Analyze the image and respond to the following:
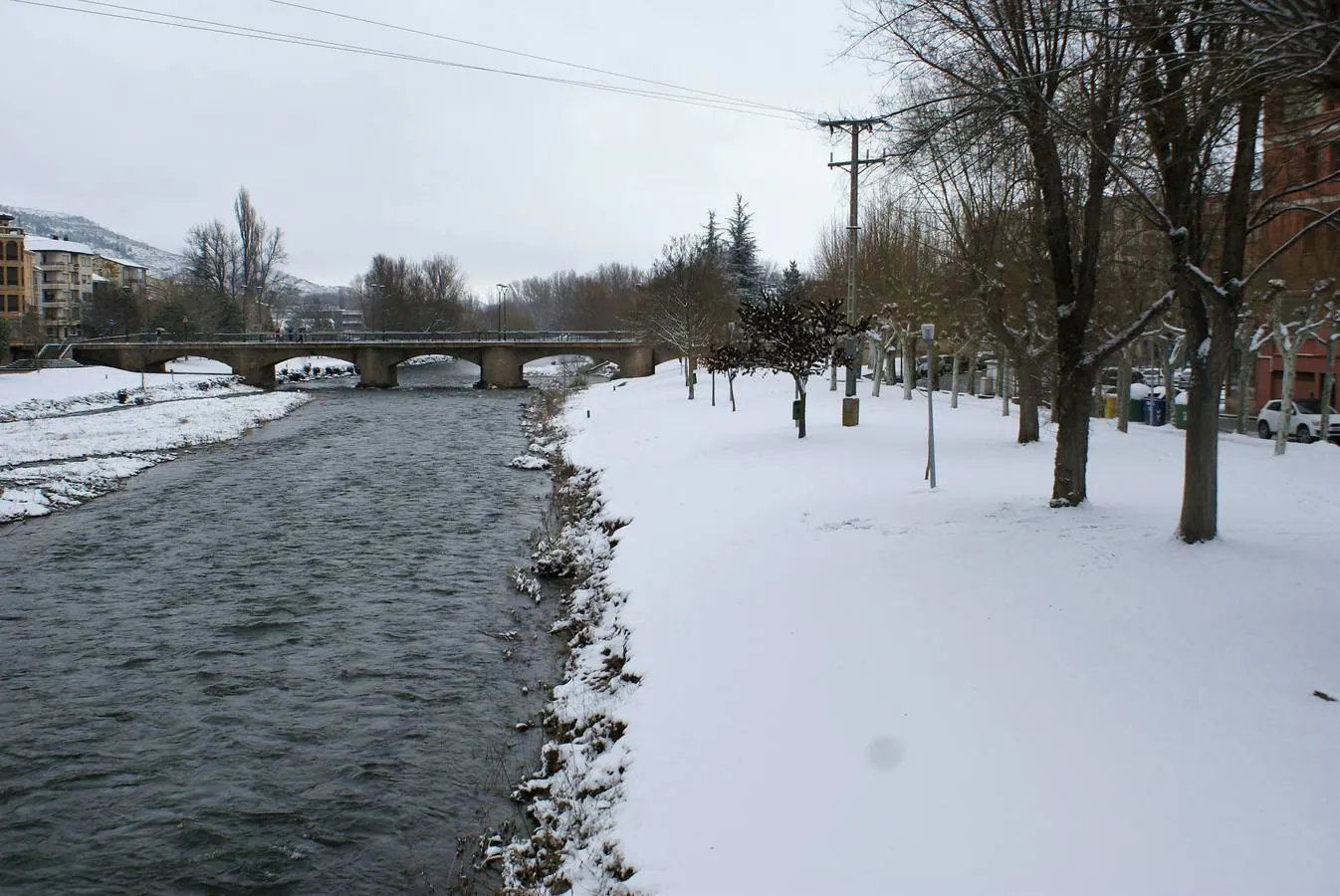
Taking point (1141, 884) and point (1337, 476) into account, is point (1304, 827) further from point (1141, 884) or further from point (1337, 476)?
point (1337, 476)

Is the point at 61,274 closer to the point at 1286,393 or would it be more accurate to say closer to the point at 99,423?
the point at 99,423

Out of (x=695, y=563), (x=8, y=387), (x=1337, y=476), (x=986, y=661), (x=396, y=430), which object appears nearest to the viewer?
(x=986, y=661)

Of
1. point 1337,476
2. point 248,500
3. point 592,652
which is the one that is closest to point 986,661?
point 592,652

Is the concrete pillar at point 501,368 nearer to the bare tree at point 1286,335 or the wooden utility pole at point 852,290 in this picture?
the wooden utility pole at point 852,290

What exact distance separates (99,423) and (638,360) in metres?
39.5

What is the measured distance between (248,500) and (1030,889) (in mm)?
22805

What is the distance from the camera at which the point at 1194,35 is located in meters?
8.17

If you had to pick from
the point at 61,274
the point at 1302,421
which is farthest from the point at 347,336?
the point at 1302,421

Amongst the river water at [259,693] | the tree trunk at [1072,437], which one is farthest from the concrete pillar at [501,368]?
the tree trunk at [1072,437]

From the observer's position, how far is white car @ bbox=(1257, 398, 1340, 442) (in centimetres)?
2866

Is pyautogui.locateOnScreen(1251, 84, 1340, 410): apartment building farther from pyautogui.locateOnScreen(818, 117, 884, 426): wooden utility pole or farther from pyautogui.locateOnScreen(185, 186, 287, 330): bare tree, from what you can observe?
pyautogui.locateOnScreen(185, 186, 287, 330): bare tree

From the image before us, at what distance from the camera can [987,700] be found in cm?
807

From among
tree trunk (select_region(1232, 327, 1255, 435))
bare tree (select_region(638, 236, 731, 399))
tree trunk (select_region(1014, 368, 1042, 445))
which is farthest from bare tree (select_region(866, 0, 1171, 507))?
bare tree (select_region(638, 236, 731, 399))

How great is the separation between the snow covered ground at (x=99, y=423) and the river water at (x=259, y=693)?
3.44 m
